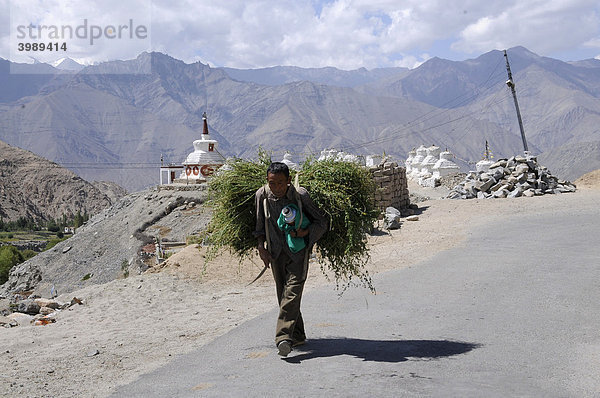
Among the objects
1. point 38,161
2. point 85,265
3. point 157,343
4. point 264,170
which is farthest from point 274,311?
point 38,161

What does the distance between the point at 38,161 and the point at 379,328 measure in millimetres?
159127

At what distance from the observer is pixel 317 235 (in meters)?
5.69

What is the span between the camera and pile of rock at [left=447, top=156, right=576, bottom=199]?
21.2 m

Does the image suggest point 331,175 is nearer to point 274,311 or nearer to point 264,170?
point 264,170

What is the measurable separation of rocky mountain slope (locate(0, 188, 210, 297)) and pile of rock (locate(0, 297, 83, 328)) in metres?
9.19

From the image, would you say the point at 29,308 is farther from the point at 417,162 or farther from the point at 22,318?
the point at 417,162

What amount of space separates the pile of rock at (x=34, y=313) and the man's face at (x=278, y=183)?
5972 millimetres

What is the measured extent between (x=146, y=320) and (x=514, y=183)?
55.2 ft

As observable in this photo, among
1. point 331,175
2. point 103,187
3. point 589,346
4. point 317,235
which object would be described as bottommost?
point 589,346

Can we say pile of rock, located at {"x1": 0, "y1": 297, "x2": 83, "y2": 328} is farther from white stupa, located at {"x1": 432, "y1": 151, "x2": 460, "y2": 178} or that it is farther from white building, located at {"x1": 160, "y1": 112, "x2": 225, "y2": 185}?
white stupa, located at {"x1": 432, "y1": 151, "x2": 460, "y2": 178}

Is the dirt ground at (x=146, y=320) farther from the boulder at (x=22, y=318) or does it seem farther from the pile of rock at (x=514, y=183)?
the pile of rock at (x=514, y=183)

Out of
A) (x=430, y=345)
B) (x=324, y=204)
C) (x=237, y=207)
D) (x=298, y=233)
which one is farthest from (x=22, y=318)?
(x=430, y=345)

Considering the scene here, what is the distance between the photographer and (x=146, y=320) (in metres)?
8.93

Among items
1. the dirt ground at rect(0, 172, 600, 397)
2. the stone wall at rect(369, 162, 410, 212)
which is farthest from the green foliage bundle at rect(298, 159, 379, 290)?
the stone wall at rect(369, 162, 410, 212)
